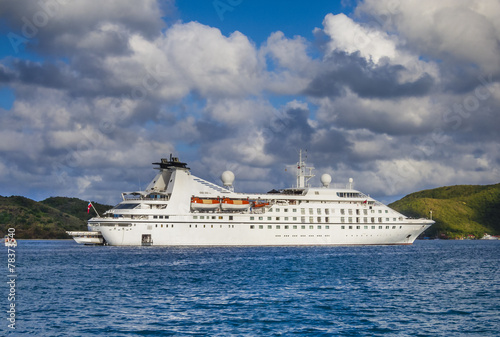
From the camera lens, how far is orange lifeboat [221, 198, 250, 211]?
88.8 meters

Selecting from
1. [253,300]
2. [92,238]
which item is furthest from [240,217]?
[253,300]

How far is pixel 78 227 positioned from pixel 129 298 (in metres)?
175

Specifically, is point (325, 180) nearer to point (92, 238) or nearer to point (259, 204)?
point (259, 204)

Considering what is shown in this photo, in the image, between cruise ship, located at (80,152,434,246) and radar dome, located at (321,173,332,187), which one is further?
radar dome, located at (321,173,332,187)

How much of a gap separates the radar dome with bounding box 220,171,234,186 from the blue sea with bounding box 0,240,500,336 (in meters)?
43.2

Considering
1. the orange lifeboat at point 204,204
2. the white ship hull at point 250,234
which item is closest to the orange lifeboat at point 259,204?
the white ship hull at point 250,234

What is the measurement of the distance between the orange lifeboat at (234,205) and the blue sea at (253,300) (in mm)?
35894

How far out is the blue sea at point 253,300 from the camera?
2447cm

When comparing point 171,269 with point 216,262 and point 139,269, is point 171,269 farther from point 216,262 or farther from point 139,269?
point 216,262

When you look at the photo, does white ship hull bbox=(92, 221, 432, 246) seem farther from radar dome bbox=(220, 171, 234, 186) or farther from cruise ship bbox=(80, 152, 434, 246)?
radar dome bbox=(220, 171, 234, 186)

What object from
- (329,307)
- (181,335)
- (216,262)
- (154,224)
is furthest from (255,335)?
(154,224)

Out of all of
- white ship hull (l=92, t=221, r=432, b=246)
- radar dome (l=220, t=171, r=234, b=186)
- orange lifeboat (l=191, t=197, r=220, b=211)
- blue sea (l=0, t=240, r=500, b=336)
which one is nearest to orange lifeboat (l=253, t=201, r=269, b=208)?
white ship hull (l=92, t=221, r=432, b=246)

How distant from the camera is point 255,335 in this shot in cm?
2323

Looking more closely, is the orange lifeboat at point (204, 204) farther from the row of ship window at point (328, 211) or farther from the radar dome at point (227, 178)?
the row of ship window at point (328, 211)
